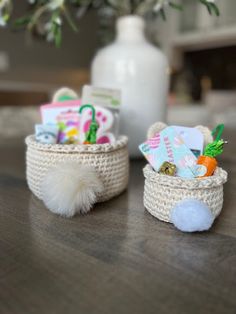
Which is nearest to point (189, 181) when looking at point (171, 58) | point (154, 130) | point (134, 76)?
point (154, 130)

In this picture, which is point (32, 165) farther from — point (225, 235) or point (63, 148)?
point (225, 235)

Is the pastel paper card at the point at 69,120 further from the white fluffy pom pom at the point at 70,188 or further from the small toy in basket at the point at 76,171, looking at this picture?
the white fluffy pom pom at the point at 70,188

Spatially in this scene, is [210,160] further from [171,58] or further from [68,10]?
[171,58]

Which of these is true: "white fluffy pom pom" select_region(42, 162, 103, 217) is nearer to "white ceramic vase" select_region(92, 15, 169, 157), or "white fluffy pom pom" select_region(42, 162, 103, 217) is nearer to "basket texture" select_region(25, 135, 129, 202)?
"basket texture" select_region(25, 135, 129, 202)

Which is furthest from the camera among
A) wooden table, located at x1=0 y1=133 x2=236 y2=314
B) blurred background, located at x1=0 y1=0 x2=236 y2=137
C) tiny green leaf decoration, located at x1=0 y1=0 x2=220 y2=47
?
blurred background, located at x1=0 y1=0 x2=236 y2=137

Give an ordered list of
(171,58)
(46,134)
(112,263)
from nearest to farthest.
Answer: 1. (112,263)
2. (46,134)
3. (171,58)

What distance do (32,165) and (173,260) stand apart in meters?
0.28

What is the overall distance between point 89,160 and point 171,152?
125 millimetres

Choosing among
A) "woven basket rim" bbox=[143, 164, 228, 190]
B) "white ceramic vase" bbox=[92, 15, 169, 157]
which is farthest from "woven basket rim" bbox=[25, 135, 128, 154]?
"white ceramic vase" bbox=[92, 15, 169, 157]

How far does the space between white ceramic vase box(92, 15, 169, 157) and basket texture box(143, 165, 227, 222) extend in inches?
14.4

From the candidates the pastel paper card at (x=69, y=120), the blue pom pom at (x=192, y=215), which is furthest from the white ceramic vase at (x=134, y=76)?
the blue pom pom at (x=192, y=215)

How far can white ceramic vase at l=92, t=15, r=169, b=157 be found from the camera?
74 cm

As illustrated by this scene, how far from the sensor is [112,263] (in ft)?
1.02

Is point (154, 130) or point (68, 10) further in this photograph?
point (68, 10)
